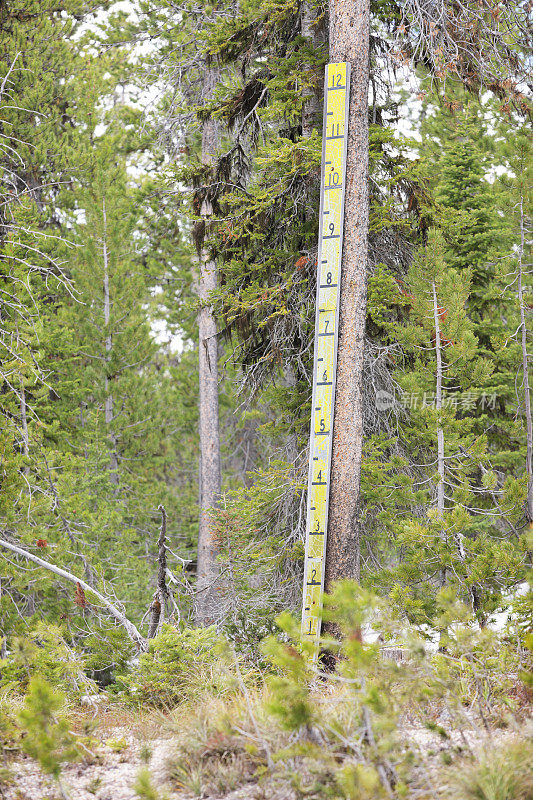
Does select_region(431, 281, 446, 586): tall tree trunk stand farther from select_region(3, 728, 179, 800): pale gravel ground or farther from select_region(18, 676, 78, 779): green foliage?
select_region(18, 676, 78, 779): green foliage

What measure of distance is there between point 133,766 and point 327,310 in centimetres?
380

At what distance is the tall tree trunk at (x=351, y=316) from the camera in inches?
229

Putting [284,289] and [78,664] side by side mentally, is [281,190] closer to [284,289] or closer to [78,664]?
[284,289]

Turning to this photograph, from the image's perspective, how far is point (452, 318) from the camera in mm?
7289

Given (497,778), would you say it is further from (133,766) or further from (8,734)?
(8,734)

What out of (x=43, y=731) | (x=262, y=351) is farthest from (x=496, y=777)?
(x=262, y=351)

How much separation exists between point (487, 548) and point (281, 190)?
406 centimetres

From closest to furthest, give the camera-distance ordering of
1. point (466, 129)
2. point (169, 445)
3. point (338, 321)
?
point (338, 321)
point (466, 129)
point (169, 445)

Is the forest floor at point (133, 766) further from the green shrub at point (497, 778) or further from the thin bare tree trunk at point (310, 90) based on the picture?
the thin bare tree trunk at point (310, 90)

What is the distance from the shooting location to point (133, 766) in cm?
395

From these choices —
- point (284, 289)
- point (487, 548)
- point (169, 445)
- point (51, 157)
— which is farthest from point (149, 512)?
point (487, 548)

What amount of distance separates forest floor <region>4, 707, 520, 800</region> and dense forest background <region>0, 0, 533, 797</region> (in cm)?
42

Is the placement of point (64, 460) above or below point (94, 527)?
above

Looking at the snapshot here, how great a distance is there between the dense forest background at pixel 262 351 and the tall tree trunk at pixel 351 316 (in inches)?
7.1
